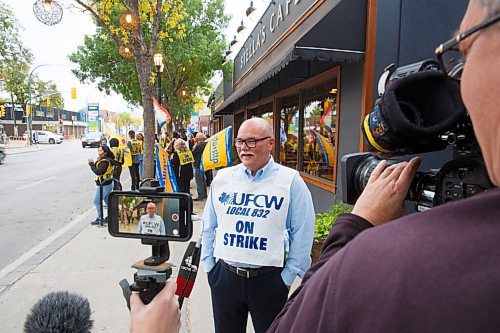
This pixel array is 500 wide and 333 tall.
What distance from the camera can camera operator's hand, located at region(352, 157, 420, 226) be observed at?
0.96 metres

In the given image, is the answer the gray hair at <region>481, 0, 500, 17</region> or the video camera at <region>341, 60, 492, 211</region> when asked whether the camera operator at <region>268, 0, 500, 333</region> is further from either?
the video camera at <region>341, 60, 492, 211</region>

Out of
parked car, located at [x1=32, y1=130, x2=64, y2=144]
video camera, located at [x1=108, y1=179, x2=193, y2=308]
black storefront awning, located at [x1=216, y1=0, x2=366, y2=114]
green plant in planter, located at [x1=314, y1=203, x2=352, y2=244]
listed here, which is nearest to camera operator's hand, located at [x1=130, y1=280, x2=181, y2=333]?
video camera, located at [x1=108, y1=179, x2=193, y2=308]

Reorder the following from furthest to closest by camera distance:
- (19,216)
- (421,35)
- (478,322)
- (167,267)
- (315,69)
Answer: (19,216), (315,69), (421,35), (167,267), (478,322)

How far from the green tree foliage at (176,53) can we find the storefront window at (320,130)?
37.5ft

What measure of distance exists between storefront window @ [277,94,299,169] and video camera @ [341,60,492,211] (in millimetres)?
7301

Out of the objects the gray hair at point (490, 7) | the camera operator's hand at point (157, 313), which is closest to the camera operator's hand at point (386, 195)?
the gray hair at point (490, 7)

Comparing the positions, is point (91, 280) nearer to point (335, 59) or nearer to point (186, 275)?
point (186, 275)

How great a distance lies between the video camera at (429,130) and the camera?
103 cm

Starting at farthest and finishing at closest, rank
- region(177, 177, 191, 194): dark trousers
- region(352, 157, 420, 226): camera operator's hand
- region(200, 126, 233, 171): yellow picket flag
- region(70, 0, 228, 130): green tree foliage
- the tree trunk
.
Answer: region(70, 0, 228, 130): green tree foliage, region(177, 177, 191, 194): dark trousers, the tree trunk, region(200, 126, 233, 171): yellow picket flag, region(352, 157, 420, 226): camera operator's hand

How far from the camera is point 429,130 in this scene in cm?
106

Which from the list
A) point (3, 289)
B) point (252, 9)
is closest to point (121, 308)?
point (3, 289)

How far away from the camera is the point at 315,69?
257 inches

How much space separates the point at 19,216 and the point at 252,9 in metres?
8.07

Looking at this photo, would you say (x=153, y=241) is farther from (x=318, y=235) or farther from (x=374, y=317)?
(x=318, y=235)
